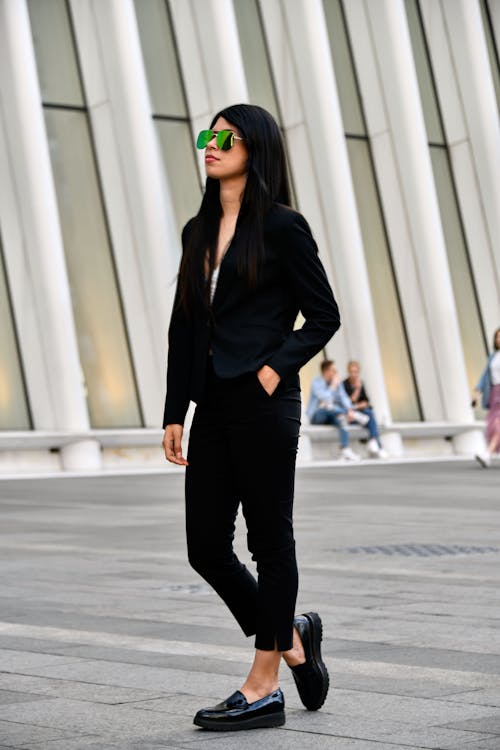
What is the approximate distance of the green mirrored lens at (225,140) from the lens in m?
4.63

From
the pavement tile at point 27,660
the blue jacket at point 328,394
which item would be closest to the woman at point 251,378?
the pavement tile at point 27,660

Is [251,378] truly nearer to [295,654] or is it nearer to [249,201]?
[249,201]

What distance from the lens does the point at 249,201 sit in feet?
15.3

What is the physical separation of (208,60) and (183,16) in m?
1.03

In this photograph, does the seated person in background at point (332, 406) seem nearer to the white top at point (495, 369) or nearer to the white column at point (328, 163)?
the white column at point (328, 163)

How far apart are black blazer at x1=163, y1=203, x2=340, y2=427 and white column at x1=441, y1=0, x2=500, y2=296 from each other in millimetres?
25468

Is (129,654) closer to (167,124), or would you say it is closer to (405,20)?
(167,124)

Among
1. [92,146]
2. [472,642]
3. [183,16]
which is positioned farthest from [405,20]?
[472,642]

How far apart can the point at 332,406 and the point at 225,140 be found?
19.1 metres

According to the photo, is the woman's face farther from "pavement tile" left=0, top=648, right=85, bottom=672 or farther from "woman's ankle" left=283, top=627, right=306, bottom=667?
"pavement tile" left=0, top=648, right=85, bottom=672

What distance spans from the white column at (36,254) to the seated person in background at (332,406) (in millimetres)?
3792

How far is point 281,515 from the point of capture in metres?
4.59

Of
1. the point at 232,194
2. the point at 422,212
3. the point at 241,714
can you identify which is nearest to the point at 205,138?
the point at 232,194

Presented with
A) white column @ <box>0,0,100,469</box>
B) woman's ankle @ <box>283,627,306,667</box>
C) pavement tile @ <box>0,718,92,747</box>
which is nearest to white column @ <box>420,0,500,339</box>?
white column @ <box>0,0,100,469</box>
